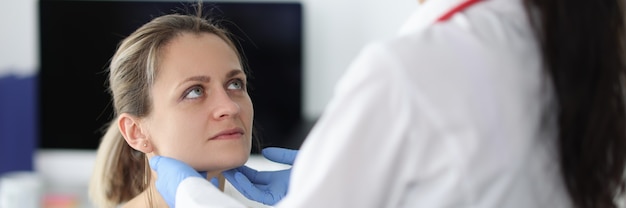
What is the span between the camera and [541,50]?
104 cm

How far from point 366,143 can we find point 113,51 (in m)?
2.97

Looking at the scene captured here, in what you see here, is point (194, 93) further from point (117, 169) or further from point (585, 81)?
point (585, 81)

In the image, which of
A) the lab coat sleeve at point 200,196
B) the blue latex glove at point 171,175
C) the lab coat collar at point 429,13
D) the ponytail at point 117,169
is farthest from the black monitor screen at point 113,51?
the lab coat collar at point 429,13

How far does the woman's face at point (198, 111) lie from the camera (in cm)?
167

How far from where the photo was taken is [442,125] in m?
Result: 0.99

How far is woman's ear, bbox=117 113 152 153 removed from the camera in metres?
1.74

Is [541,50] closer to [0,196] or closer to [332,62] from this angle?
[332,62]

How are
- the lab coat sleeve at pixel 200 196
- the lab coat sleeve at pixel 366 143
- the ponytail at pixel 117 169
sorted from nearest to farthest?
the lab coat sleeve at pixel 366 143
the lab coat sleeve at pixel 200 196
the ponytail at pixel 117 169

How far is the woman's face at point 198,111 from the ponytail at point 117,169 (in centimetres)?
18

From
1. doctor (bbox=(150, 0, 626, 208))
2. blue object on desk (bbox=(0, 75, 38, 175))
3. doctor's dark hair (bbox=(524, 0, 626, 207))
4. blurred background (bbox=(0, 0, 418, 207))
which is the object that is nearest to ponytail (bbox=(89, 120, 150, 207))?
doctor (bbox=(150, 0, 626, 208))

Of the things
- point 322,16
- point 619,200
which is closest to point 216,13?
point 322,16

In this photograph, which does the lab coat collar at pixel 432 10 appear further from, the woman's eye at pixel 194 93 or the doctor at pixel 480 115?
the woman's eye at pixel 194 93

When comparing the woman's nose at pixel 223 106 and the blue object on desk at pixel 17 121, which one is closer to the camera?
the woman's nose at pixel 223 106

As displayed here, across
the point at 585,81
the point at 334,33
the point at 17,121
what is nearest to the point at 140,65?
the point at 585,81
